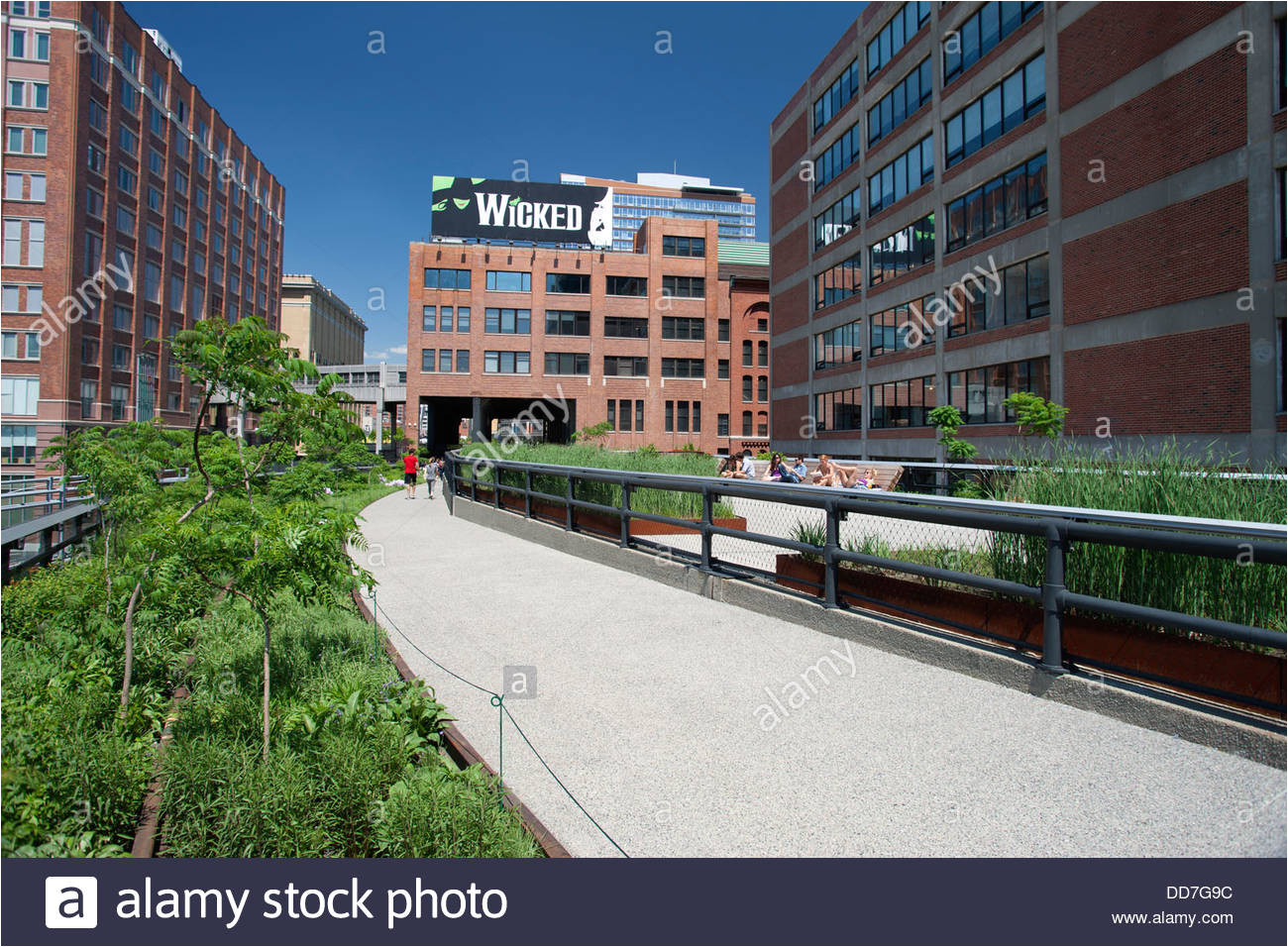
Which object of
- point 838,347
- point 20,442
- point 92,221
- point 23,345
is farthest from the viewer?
point 92,221

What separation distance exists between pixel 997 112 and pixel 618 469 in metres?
21.9

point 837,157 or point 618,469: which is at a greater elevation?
point 837,157

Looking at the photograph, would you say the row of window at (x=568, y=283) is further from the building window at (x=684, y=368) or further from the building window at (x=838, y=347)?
the building window at (x=838, y=347)

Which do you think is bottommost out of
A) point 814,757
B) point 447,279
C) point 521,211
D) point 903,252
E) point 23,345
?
point 814,757

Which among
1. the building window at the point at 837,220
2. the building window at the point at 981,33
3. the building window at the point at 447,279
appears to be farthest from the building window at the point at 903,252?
the building window at the point at 447,279

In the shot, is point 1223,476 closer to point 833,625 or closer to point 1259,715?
point 1259,715

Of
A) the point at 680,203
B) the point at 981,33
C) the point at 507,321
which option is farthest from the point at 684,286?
the point at 680,203

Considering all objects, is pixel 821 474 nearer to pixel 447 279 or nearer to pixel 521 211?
pixel 447 279

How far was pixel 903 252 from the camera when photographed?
105 feet

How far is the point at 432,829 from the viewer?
10.00 ft

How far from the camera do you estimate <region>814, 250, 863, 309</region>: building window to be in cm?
3578

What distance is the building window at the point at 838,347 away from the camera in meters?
36.0

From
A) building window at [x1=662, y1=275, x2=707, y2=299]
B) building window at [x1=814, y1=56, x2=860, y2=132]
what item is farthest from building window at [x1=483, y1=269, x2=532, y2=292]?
building window at [x1=814, y1=56, x2=860, y2=132]

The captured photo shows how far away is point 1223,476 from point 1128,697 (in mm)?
2478
